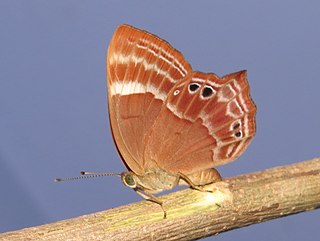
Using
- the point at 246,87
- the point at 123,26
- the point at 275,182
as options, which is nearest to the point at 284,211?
the point at 275,182

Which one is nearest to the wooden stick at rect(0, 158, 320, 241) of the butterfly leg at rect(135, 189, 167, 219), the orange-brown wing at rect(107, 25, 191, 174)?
the butterfly leg at rect(135, 189, 167, 219)

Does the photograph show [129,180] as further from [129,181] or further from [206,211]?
[206,211]

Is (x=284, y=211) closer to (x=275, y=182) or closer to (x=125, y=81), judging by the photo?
(x=275, y=182)

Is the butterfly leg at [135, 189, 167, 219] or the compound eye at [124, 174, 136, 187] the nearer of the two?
the butterfly leg at [135, 189, 167, 219]

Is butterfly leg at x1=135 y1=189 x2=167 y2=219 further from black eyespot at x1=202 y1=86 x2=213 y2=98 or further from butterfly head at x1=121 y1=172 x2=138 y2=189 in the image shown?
black eyespot at x1=202 y1=86 x2=213 y2=98

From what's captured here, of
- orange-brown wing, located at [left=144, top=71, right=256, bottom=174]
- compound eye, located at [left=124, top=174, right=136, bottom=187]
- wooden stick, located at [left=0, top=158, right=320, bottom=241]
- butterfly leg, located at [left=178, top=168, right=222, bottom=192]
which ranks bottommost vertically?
wooden stick, located at [left=0, top=158, right=320, bottom=241]

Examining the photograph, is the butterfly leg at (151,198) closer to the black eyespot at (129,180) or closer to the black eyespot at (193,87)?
the black eyespot at (129,180)
